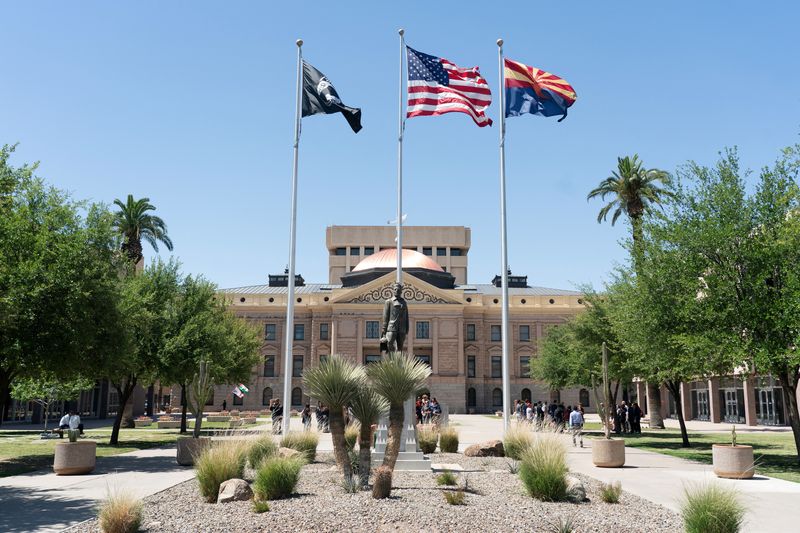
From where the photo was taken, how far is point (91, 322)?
20188mm

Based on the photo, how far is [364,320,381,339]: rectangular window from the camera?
253ft

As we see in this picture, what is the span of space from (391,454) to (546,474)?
295 cm

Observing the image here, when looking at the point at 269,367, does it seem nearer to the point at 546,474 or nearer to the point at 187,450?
the point at 187,450

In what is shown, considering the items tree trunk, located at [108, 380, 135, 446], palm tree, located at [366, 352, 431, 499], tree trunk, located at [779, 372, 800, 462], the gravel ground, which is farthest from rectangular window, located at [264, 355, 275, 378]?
palm tree, located at [366, 352, 431, 499]

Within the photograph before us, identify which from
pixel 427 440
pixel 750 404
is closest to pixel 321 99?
pixel 427 440

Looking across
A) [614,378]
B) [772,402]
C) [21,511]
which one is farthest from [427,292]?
[21,511]

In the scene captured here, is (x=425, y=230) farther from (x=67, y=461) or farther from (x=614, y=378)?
(x=67, y=461)

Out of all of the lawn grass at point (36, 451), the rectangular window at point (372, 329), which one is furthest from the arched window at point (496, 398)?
the lawn grass at point (36, 451)

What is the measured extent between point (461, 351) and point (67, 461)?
62433 mm

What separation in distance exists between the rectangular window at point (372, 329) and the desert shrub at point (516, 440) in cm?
5699

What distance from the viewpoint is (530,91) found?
2370cm

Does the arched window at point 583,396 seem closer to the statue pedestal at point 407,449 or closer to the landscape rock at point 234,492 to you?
the statue pedestal at point 407,449

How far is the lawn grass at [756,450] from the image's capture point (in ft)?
61.2

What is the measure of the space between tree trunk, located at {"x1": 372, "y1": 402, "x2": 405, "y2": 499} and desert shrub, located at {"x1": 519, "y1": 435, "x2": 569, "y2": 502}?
2.58m
